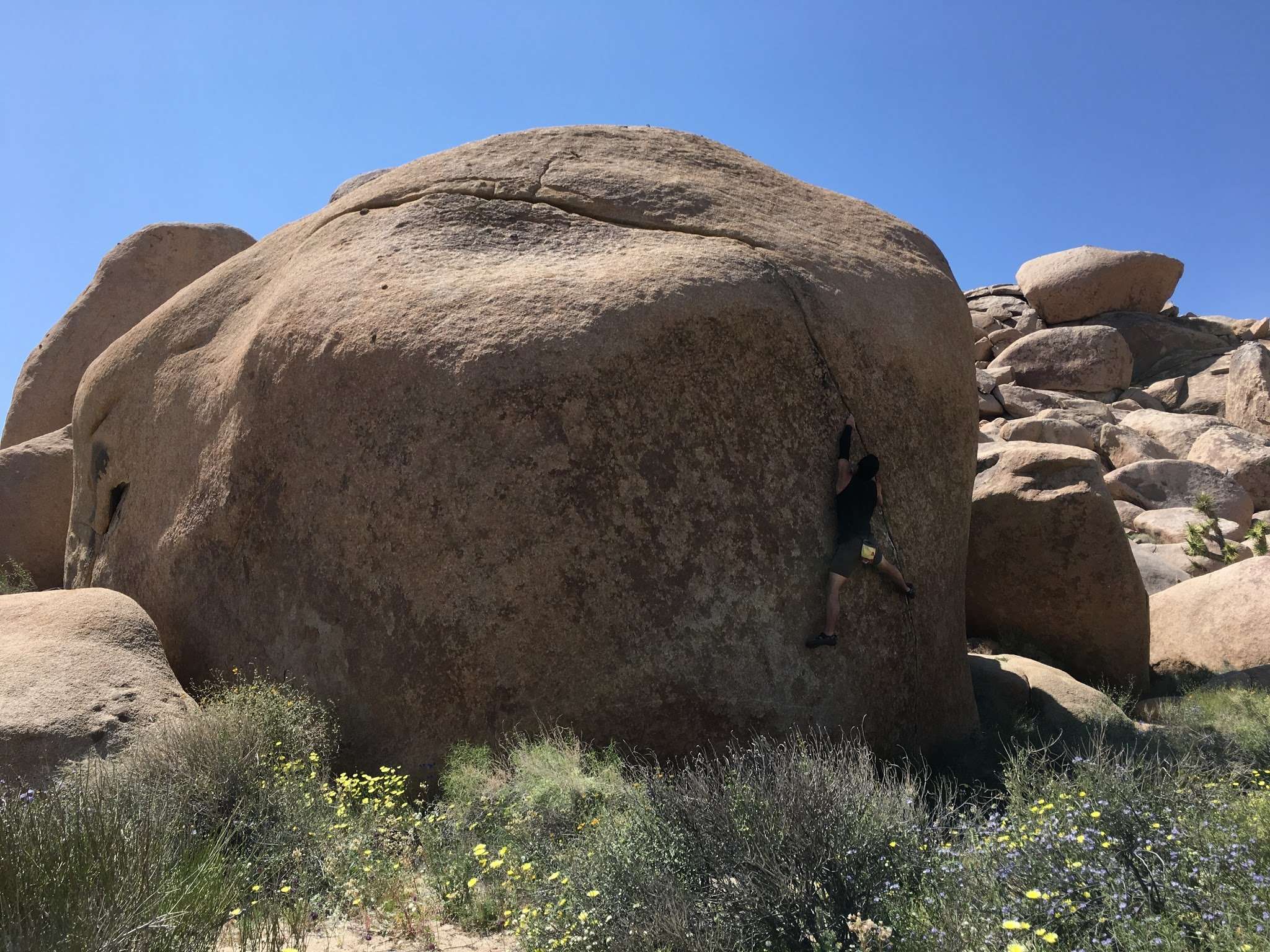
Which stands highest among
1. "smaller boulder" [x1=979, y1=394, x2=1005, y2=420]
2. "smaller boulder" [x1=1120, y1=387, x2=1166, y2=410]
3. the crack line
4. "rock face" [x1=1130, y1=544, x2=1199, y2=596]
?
the crack line

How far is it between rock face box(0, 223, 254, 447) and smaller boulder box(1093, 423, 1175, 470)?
16.6 m

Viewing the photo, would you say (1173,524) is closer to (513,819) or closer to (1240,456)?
(1240,456)

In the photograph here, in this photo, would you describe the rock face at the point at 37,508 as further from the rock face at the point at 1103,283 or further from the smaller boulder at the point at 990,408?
the rock face at the point at 1103,283

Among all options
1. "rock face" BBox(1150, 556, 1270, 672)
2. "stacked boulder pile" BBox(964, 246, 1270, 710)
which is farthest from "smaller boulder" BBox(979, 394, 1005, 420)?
"rock face" BBox(1150, 556, 1270, 672)

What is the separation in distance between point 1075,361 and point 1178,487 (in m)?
6.96

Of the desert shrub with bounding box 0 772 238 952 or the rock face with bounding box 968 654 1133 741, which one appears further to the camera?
the rock face with bounding box 968 654 1133 741

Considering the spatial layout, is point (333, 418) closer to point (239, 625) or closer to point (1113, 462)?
point (239, 625)

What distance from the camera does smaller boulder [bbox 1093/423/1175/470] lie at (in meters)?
20.3

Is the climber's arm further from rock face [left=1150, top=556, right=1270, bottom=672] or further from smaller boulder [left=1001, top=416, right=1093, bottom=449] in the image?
smaller boulder [left=1001, top=416, right=1093, bottom=449]

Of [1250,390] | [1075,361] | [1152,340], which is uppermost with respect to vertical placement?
[1152,340]

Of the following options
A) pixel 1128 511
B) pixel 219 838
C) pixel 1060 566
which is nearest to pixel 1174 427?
pixel 1128 511

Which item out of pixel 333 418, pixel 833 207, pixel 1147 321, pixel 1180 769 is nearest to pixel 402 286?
pixel 333 418

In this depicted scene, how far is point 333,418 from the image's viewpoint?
604cm

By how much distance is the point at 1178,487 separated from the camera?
1852 centimetres
